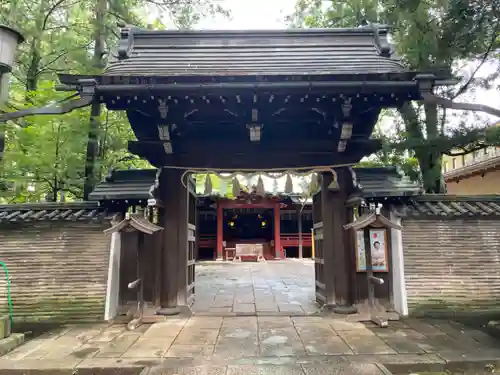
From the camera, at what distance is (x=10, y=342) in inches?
187

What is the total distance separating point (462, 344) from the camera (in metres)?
4.66

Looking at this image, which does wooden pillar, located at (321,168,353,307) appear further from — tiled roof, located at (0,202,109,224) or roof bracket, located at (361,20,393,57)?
tiled roof, located at (0,202,109,224)

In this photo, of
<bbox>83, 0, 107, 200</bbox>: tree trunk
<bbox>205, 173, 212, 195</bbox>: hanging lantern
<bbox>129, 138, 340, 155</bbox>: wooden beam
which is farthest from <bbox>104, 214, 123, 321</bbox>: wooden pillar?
<bbox>83, 0, 107, 200</bbox>: tree trunk

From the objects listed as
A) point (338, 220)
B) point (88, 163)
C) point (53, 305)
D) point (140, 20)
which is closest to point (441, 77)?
point (338, 220)

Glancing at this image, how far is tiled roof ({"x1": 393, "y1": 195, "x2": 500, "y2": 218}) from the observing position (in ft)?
21.7

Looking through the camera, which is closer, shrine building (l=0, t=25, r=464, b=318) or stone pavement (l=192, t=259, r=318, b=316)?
shrine building (l=0, t=25, r=464, b=318)

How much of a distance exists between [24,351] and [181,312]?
8.20ft

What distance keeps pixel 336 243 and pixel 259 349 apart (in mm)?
2811

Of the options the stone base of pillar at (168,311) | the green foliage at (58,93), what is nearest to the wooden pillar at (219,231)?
the green foliage at (58,93)

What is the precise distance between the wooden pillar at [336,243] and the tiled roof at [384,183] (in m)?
0.36

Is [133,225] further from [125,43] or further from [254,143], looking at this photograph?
[125,43]

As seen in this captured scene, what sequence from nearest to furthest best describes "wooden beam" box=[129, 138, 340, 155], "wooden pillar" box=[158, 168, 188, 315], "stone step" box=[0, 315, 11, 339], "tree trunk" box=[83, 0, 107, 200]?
"stone step" box=[0, 315, 11, 339], "wooden pillar" box=[158, 168, 188, 315], "wooden beam" box=[129, 138, 340, 155], "tree trunk" box=[83, 0, 107, 200]

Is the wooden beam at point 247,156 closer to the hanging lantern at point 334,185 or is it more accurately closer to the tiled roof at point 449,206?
the hanging lantern at point 334,185

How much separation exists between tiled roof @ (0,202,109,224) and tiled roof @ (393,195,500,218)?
5876 millimetres
